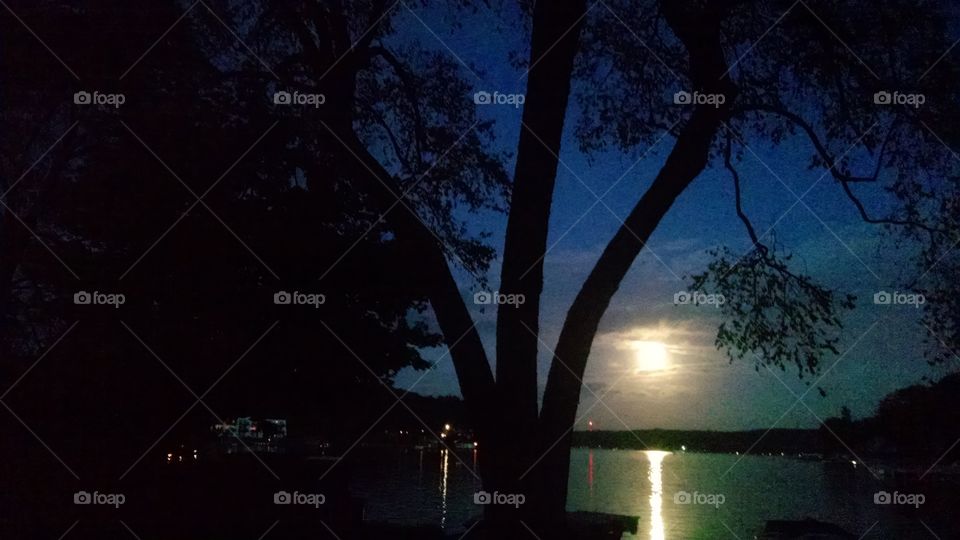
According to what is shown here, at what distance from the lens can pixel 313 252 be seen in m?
16.0

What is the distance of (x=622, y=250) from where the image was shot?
8.20m

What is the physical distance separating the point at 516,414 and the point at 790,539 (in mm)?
24948

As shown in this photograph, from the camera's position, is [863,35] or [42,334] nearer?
[863,35]

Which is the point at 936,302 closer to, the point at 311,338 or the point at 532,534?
the point at 532,534

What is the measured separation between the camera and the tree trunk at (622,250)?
7.93m

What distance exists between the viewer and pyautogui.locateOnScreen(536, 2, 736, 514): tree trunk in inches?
312

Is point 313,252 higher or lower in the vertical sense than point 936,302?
higher

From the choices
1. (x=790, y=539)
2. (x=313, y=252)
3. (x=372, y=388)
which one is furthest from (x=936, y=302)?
(x=790, y=539)

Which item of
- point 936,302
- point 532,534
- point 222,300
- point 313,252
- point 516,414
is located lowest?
point 532,534

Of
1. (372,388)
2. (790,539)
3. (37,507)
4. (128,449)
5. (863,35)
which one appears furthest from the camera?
(790,539)

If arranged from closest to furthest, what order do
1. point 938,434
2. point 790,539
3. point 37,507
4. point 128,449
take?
point 37,507 → point 128,449 → point 790,539 → point 938,434

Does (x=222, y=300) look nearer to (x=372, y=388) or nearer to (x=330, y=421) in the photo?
(x=372, y=388)

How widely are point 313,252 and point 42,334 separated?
17.8 ft

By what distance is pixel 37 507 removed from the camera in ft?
51.1
